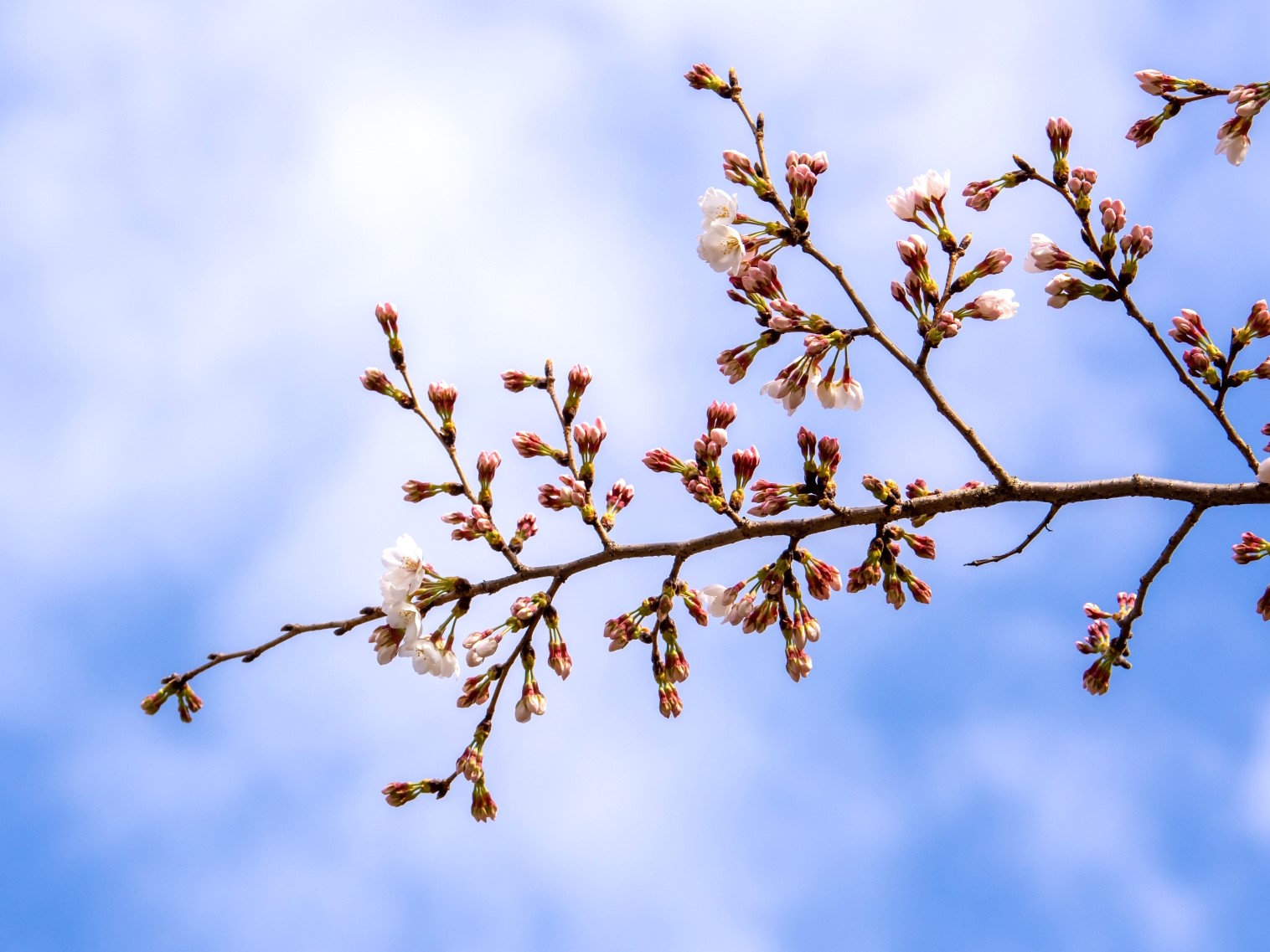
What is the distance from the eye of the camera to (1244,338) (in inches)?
177

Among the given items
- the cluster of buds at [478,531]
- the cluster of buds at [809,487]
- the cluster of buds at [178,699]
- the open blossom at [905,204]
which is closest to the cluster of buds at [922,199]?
the open blossom at [905,204]

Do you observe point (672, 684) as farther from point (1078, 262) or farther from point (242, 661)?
point (1078, 262)

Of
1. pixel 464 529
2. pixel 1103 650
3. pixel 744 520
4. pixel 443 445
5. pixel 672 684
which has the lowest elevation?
pixel 1103 650

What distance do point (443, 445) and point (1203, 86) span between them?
159 inches

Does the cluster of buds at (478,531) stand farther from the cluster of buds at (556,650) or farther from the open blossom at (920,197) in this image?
the open blossom at (920,197)

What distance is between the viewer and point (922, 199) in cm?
465

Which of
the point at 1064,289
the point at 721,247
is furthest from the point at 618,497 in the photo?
the point at 1064,289

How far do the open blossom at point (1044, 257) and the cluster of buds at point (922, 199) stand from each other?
0.47 meters

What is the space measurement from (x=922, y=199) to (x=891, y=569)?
5.81 feet

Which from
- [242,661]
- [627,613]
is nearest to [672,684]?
[627,613]

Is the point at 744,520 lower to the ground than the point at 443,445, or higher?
lower

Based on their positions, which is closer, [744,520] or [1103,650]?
[744,520]

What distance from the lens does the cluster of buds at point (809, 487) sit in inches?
170

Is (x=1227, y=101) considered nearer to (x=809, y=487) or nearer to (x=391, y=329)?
(x=809, y=487)
